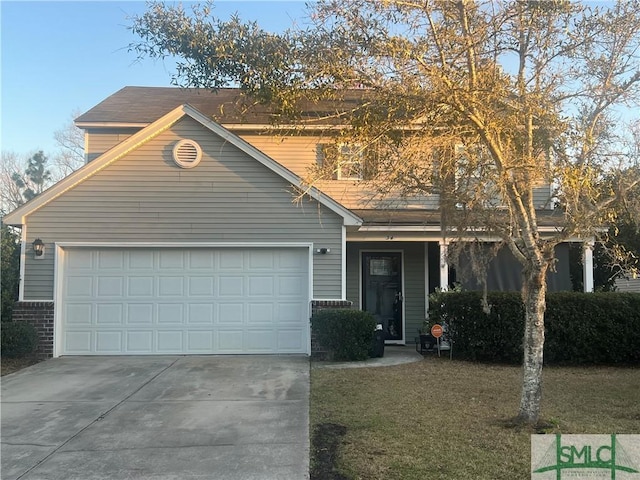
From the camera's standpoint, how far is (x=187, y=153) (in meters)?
10.9

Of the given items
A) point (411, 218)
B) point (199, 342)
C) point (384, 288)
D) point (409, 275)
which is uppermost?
point (411, 218)

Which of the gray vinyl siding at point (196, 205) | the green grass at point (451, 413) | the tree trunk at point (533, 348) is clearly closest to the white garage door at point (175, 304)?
the gray vinyl siding at point (196, 205)

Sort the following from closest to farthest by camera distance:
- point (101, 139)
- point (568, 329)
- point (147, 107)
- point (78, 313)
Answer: point (568, 329) < point (78, 313) < point (101, 139) < point (147, 107)

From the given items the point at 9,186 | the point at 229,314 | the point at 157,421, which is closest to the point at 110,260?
the point at 229,314

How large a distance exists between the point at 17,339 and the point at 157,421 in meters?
5.45

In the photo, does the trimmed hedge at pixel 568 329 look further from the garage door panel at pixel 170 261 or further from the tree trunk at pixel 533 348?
the garage door panel at pixel 170 261

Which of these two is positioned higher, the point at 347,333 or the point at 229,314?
the point at 229,314

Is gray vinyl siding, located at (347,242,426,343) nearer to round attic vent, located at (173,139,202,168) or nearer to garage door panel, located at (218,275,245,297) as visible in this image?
garage door panel, located at (218,275,245,297)

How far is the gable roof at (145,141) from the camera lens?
1062 cm

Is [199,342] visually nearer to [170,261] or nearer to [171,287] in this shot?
[171,287]

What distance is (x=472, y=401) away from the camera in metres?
7.01

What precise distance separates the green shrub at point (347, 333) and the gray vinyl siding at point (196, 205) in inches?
31.0

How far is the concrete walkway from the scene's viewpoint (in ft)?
31.9

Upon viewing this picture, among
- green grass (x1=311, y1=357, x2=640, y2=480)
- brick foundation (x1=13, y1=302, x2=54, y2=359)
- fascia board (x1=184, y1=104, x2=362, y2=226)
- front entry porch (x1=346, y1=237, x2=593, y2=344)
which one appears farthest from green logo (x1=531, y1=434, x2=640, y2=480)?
brick foundation (x1=13, y1=302, x2=54, y2=359)
